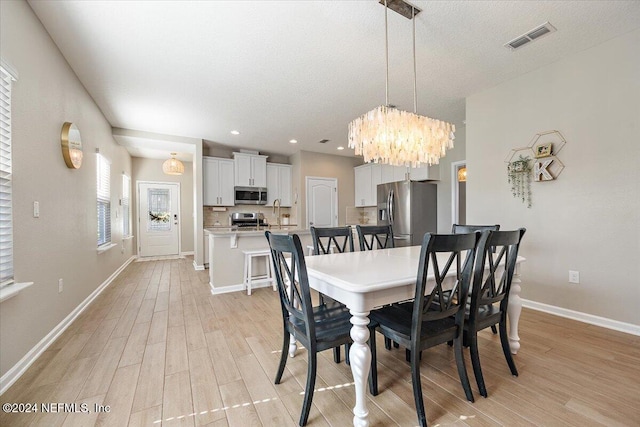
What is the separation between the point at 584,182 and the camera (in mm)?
2670

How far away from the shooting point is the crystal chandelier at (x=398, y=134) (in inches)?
81.1

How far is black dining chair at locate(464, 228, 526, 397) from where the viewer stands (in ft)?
5.21

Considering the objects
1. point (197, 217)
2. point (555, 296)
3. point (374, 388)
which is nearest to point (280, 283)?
point (374, 388)

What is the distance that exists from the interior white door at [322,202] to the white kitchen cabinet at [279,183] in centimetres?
61

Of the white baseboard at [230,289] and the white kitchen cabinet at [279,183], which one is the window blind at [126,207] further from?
the white baseboard at [230,289]

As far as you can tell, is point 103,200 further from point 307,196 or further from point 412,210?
point 412,210

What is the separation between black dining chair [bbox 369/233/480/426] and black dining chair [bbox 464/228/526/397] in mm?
89

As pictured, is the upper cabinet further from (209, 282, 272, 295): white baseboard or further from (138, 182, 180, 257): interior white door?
(209, 282, 272, 295): white baseboard

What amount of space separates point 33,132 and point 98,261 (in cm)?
223

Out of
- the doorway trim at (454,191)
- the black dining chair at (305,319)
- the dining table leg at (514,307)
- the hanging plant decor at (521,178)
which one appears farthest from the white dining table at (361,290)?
the doorway trim at (454,191)

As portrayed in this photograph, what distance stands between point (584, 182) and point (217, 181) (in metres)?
5.86

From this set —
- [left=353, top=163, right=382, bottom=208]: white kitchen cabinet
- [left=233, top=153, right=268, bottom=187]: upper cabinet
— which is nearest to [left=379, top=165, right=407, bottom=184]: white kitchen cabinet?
[left=353, top=163, right=382, bottom=208]: white kitchen cabinet

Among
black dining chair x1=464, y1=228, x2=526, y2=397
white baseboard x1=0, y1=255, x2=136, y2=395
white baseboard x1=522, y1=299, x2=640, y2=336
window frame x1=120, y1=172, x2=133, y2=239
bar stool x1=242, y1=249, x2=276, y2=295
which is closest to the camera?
black dining chair x1=464, y1=228, x2=526, y2=397

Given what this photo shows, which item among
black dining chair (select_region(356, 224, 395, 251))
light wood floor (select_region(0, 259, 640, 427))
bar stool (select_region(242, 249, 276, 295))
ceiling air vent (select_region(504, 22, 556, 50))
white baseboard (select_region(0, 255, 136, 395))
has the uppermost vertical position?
ceiling air vent (select_region(504, 22, 556, 50))
